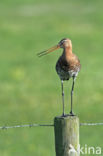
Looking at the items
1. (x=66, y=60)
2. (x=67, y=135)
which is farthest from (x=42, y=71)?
(x=67, y=135)

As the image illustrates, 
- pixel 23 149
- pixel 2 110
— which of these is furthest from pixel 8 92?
pixel 23 149

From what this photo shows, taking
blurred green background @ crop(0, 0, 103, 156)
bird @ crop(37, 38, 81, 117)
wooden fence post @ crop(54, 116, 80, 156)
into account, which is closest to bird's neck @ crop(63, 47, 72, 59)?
bird @ crop(37, 38, 81, 117)

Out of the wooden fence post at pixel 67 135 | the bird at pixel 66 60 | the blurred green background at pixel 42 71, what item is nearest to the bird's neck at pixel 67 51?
the bird at pixel 66 60

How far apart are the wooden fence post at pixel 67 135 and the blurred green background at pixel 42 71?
5979 mm

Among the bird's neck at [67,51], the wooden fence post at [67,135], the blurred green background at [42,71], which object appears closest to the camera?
the wooden fence post at [67,135]

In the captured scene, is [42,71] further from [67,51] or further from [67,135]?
[67,135]

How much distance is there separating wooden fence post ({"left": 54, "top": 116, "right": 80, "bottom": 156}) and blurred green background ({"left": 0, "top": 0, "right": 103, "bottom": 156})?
5979 millimetres

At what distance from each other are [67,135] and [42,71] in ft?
58.3

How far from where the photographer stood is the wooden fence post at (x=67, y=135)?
740cm

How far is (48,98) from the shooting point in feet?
67.4

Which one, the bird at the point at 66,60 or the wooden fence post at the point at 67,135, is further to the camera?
the bird at the point at 66,60

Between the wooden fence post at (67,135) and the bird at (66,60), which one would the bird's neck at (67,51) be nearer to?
the bird at (66,60)

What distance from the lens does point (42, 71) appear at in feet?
82.5

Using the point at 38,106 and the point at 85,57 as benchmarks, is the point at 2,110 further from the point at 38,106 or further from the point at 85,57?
the point at 85,57
